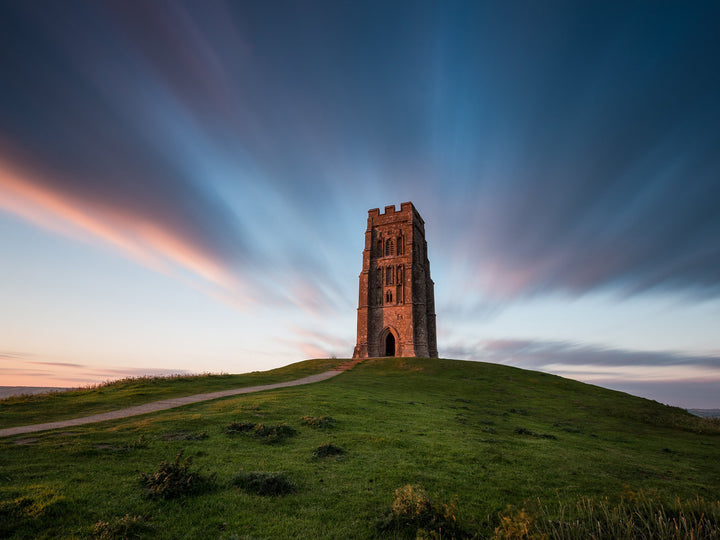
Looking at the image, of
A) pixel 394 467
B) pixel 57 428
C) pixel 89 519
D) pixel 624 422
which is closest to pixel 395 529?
pixel 394 467

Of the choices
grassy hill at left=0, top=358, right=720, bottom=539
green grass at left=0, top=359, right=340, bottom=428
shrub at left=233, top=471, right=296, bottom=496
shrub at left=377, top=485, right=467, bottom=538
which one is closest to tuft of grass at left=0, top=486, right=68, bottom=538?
grassy hill at left=0, top=358, right=720, bottom=539

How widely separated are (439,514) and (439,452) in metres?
5.25

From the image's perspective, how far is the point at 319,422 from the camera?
14.2 metres

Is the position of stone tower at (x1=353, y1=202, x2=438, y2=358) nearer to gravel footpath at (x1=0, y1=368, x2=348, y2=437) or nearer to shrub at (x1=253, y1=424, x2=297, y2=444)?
gravel footpath at (x1=0, y1=368, x2=348, y2=437)

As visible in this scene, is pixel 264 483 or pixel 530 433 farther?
pixel 530 433

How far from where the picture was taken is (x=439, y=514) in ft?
21.4

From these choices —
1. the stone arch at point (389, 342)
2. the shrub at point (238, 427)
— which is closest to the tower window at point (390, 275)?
the stone arch at point (389, 342)

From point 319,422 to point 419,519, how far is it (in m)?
8.47

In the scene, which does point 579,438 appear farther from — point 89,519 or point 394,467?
point 89,519

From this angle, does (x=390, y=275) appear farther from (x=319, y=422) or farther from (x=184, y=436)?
(x=184, y=436)

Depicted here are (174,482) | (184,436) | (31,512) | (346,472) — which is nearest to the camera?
(31,512)

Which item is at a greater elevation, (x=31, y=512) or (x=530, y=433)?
(x=530, y=433)

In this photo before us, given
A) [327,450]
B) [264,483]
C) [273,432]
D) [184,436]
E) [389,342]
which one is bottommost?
[264,483]

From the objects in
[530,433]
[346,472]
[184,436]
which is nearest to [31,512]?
[184,436]
